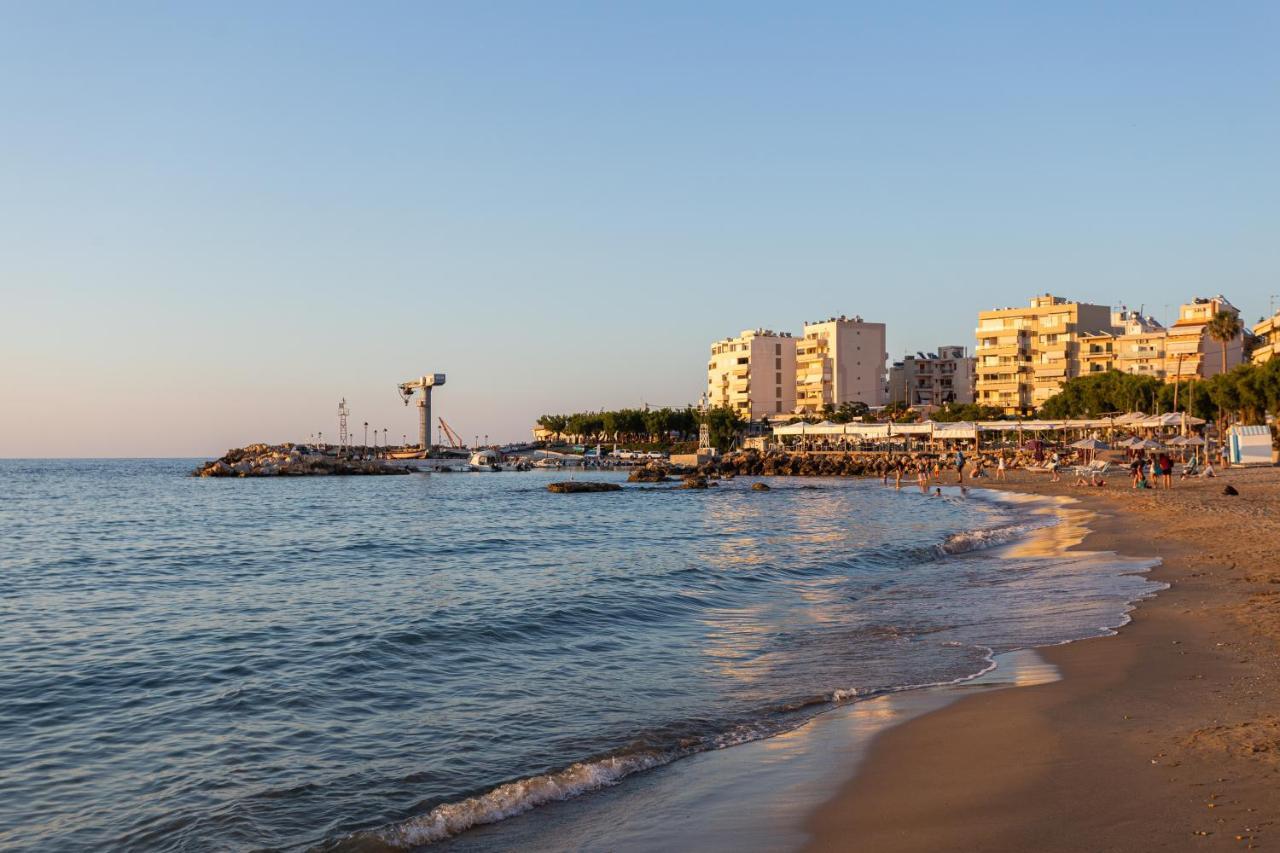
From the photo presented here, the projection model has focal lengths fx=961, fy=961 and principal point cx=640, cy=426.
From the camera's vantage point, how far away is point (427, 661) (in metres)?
13.0

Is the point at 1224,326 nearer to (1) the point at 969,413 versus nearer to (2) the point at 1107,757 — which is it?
(1) the point at 969,413

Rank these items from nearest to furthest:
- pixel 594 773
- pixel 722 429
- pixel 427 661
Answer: pixel 594 773, pixel 427 661, pixel 722 429

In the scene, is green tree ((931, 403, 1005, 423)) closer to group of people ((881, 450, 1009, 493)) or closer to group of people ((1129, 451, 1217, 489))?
group of people ((881, 450, 1009, 493))

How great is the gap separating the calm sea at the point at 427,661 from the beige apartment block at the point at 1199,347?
85.8 m

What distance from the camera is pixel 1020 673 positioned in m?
11.1

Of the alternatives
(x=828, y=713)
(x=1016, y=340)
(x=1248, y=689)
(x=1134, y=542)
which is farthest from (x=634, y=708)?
(x=1016, y=340)

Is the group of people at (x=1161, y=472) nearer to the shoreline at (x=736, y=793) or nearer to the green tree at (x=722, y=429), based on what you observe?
the shoreline at (x=736, y=793)

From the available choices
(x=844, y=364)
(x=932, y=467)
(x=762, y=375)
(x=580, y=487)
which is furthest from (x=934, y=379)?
(x=580, y=487)

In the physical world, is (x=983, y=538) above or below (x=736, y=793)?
below

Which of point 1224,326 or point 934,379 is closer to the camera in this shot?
→ point 1224,326

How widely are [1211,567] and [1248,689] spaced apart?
1050 cm

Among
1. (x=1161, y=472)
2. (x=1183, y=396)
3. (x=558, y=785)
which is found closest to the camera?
(x=558, y=785)

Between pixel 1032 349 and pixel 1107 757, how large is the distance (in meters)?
116

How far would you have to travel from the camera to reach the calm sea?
306 inches
